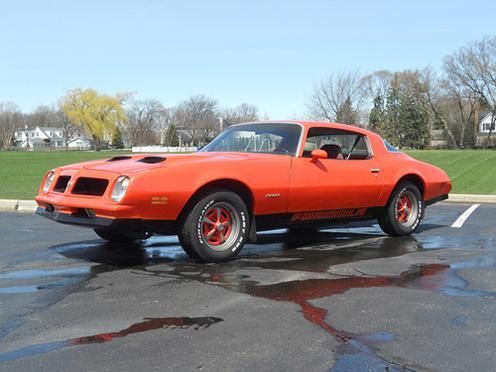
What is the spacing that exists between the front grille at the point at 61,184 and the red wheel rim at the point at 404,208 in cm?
436

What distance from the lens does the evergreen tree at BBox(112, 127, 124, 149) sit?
404ft

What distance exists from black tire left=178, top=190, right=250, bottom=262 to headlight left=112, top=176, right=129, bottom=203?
71 centimetres

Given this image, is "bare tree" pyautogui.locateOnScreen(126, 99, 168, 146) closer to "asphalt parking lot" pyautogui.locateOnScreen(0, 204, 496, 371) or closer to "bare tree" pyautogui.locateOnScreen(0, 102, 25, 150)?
"bare tree" pyautogui.locateOnScreen(0, 102, 25, 150)

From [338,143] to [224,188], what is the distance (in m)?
2.07

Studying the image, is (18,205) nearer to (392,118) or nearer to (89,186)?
(89,186)

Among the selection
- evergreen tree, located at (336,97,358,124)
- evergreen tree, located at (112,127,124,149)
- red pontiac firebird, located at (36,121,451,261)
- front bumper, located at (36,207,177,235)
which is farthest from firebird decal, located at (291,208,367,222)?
evergreen tree, located at (112,127,124,149)

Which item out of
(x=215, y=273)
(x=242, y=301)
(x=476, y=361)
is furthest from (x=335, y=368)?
(x=215, y=273)

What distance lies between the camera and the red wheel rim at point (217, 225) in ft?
19.0

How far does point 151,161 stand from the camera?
574cm

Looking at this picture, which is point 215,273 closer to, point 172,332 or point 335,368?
point 172,332

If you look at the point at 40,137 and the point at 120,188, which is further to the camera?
the point at 40,137

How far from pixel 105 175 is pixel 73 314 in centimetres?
182

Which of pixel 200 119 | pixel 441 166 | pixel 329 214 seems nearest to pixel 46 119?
pixel 200 119

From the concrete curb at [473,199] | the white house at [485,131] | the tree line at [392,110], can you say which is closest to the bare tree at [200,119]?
the tree line at [392,110]
